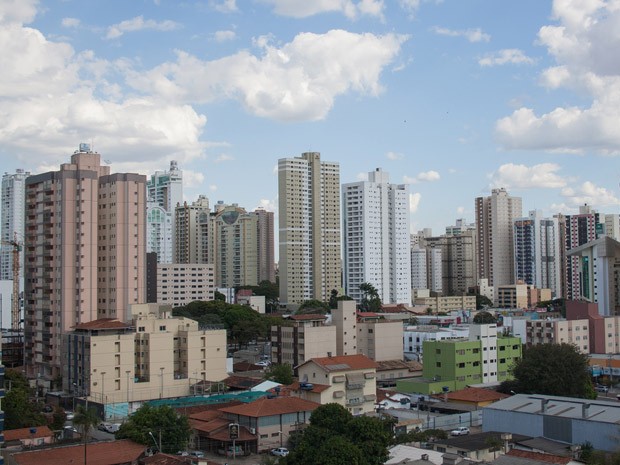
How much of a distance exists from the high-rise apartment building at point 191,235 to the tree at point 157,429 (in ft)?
190

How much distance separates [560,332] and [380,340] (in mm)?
9322

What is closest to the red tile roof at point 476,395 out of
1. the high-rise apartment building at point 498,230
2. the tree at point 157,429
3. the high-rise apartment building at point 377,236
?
the tree at point 157,429

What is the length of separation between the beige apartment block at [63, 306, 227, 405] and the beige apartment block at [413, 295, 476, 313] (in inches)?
1713

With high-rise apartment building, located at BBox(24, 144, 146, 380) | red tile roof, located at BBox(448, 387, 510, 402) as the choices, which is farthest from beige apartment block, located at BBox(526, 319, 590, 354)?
high-rise apartment building, located at BBox(24, 144, 146, 380)

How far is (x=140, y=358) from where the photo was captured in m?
29.1

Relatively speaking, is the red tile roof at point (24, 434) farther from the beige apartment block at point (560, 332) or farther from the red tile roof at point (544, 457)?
the beige apartment block at point (560, 332)

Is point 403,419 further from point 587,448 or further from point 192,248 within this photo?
point 192,248

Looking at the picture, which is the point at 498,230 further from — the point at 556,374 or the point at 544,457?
the point at 544,457

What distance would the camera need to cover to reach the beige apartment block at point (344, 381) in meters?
25.5

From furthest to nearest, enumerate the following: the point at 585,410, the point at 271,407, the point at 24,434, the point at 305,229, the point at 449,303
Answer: the point at 449,303
the point at 305,229
the point at 271,407
the point at 24,434
the point at 585,410

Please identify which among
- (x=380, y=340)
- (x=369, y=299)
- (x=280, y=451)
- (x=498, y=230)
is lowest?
(x=280, y=451)

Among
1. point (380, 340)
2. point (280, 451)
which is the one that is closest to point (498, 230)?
point (380, 340)

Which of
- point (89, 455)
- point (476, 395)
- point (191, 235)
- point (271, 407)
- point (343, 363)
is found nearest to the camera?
point (89, 455)

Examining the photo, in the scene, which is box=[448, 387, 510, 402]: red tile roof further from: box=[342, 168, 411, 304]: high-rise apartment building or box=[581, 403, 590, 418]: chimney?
box=[342, 168, 411, 304]: high-rise apartment building
